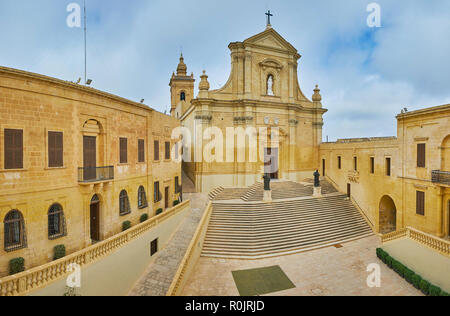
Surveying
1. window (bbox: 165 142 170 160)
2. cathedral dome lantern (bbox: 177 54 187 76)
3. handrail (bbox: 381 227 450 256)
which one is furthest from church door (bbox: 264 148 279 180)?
cathedral dome lantern (bbox: 177 54 187 76)

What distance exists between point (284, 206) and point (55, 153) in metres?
17.2

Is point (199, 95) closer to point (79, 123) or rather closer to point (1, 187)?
point (79, 123)

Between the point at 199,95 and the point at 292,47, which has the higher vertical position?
the point at 292,47

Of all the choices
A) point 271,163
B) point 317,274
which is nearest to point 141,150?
point 317,274

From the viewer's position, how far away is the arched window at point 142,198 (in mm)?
16188

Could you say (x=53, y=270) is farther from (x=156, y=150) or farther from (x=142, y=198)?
(x=156, y=150)

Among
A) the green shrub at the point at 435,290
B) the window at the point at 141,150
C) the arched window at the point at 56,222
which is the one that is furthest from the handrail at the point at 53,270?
the green shrub at the point at 435,290

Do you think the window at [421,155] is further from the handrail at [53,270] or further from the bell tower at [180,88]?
the bell tower at [180,88]

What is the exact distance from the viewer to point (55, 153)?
10.9 metres

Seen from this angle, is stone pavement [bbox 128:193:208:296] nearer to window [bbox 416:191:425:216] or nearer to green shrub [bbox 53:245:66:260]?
green shrub [bbox 53:245:66:260]

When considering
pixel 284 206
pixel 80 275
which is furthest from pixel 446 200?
pixel 80 275

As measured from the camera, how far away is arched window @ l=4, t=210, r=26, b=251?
31.3ft

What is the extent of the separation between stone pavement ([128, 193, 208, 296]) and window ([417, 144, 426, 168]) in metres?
16.8

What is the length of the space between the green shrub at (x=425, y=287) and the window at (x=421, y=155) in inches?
322
